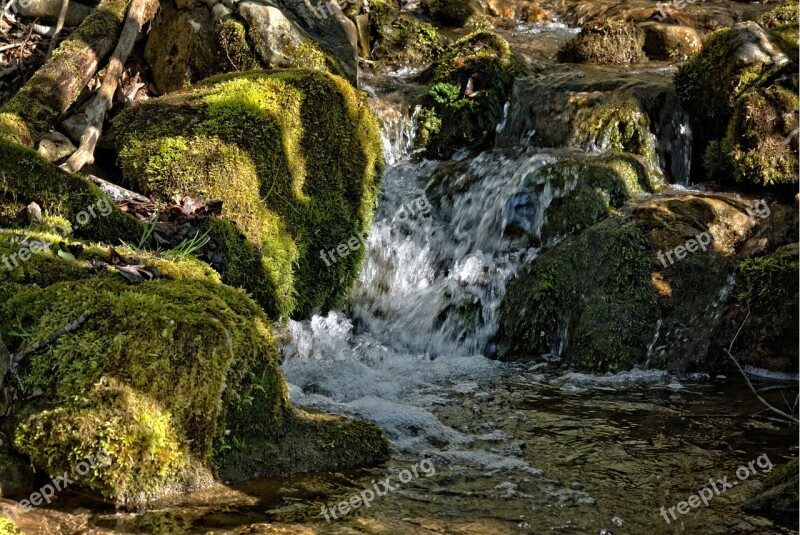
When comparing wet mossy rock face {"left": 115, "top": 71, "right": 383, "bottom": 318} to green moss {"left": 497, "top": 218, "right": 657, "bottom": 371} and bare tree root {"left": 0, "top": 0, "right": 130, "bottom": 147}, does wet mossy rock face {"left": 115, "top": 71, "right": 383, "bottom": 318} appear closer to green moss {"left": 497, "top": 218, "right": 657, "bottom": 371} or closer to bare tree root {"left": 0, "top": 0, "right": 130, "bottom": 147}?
bare tree root {"left": 0, "top": 0, "right": 130, "bottom": 147}

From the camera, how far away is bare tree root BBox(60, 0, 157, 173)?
747 centimetres

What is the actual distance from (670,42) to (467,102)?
467cm

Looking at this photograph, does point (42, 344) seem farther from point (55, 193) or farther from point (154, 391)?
point (55, 193)

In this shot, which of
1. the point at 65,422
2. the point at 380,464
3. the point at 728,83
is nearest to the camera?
the point at 65,422

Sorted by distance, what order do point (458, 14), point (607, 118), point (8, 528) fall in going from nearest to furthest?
point (8, 528), point (607, 118), point (458, 14)

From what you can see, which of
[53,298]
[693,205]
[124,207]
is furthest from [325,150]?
[693,205]

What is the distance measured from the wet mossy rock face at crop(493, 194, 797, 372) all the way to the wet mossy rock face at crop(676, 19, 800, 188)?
104 cm

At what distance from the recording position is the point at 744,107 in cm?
923

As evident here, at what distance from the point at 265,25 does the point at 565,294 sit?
456 cm

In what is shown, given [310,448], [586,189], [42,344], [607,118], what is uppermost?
[607,118]

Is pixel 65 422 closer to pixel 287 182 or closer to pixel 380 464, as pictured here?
pixel 380 464

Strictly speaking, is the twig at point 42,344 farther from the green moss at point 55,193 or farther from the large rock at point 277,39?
the large rock at point 277,39

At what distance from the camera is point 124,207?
20.2 feet

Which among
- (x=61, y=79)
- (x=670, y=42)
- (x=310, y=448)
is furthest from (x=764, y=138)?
(x=61, y=79)
